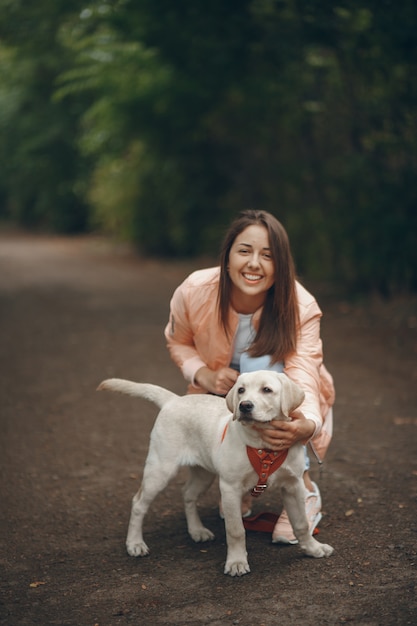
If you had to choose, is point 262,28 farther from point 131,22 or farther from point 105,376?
point 105,376

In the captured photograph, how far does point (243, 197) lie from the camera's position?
50.7 feet

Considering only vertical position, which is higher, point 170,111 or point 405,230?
point 170,111

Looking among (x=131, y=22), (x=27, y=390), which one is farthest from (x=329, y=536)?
(x=131, y=22)

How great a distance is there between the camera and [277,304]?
3947 mm

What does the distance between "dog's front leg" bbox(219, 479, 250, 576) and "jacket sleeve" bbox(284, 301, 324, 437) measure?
0.49m

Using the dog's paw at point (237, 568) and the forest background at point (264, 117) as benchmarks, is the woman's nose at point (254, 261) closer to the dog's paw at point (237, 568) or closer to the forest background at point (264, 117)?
the dog's paw at point (237, 568)

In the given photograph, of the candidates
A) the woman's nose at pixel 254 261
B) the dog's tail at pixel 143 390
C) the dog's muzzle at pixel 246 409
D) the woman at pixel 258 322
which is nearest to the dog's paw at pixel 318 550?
the woman at pixel 258 322

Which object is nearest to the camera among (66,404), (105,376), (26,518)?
(26,518)

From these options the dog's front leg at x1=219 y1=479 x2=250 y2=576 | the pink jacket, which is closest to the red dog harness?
the dog's front leg at x1=219 y1=479 x2=250 y2=576

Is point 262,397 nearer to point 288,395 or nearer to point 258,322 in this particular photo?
point 288,395

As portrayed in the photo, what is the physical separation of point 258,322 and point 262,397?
0.85 metres

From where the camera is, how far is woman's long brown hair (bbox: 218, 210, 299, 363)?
3898mm

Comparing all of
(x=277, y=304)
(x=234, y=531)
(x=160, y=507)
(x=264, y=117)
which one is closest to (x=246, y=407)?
(x=234, y=531)

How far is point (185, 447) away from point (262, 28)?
27.0ft
